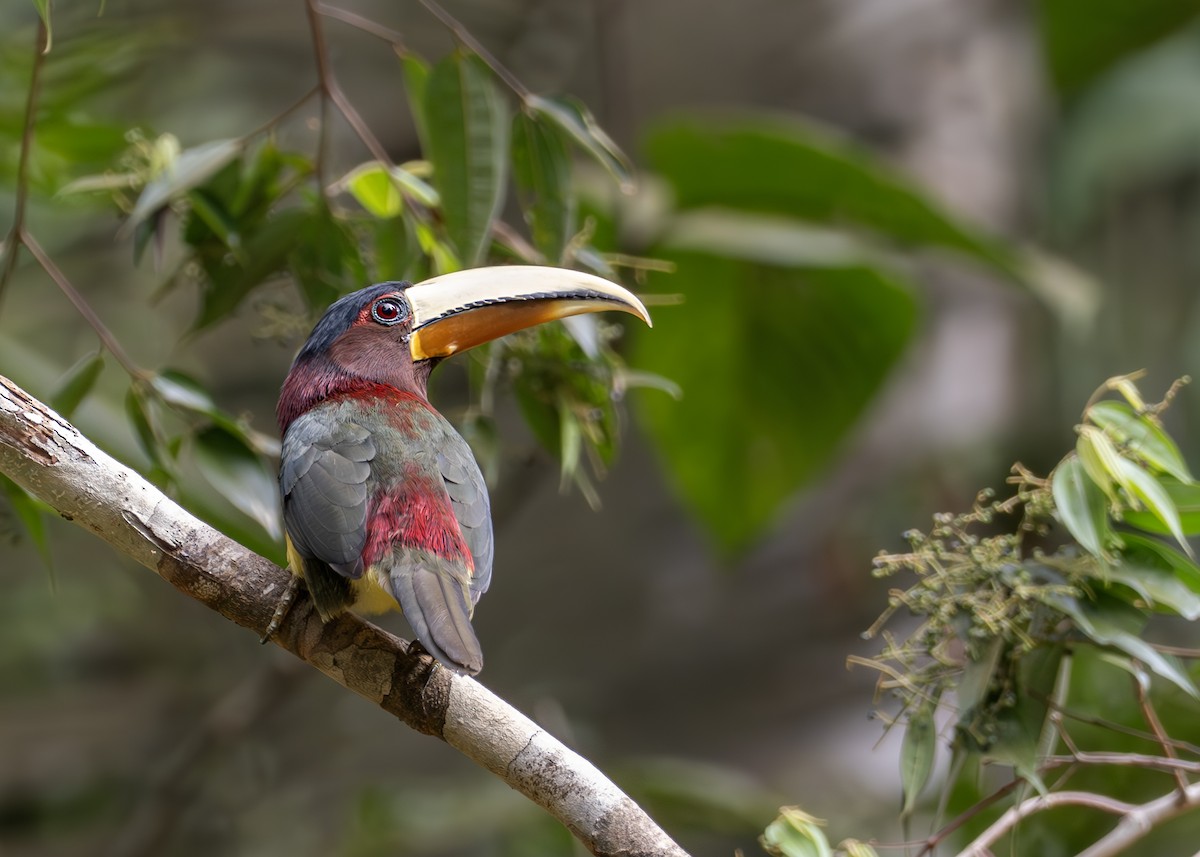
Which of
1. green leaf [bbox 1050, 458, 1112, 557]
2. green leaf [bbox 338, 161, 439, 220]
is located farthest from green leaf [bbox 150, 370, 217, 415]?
green leaf [bbox 1050, 458, 1112, 557]

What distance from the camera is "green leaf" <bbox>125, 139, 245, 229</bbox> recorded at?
2354 mm

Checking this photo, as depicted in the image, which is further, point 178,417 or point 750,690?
point 750,690

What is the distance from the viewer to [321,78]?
8.04 feet

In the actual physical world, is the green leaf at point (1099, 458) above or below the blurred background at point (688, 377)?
below

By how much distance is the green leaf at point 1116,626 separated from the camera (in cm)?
197

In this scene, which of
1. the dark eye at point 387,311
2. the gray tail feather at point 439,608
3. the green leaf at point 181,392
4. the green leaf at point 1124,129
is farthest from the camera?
the green leaf at point 1124,129

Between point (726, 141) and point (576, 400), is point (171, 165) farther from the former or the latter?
point (726, 141)

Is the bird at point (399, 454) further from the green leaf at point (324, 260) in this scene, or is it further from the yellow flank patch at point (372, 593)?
the green leaf at point (324, 260)

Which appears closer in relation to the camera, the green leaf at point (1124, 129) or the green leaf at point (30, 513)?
the green leaf at point (30, 513)

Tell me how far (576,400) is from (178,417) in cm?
81

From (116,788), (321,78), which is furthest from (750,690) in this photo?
(321,78)

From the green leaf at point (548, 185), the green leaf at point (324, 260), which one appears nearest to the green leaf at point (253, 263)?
the green leaf at point (324, 260)

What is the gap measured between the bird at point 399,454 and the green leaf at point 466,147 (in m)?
0.10

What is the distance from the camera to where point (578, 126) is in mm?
2467
